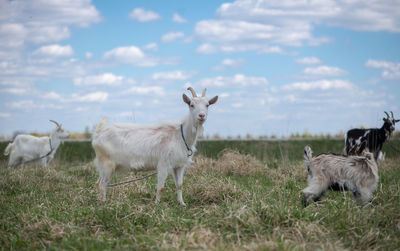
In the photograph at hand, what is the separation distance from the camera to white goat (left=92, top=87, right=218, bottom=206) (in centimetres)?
728

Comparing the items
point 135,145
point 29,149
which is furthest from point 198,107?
point 29,149

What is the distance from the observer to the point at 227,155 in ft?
38.2

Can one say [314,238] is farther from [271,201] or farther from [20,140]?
[20,140]

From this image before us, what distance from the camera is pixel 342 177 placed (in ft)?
20.1

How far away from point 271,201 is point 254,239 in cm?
154

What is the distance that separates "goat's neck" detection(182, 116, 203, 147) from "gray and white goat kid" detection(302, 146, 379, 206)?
2.22m

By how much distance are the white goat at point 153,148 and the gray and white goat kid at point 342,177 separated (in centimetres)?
224

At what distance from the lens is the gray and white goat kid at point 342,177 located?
20.1 ft

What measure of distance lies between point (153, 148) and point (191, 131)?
0.77 meters

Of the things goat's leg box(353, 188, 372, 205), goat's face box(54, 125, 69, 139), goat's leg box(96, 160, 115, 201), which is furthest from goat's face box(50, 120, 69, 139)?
goat's leg box(353, 188, 372, 205)

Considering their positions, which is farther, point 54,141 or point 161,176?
point 54,141

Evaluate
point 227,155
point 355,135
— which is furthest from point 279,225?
point 355,135

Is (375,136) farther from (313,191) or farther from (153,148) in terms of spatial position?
(153,148)

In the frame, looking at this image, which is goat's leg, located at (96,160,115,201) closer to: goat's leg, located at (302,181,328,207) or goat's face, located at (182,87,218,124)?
goat's face, located at (182,87,218,124)
